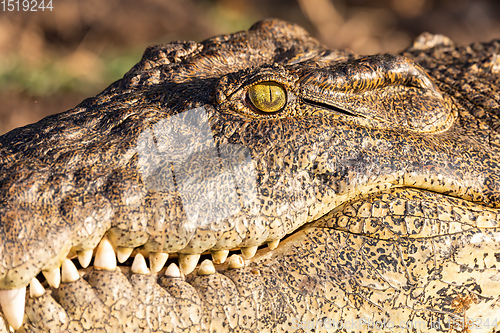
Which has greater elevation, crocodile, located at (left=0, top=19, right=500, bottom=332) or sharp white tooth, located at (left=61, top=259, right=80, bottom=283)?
crocodile, located at (left=0, top=19, right=500, bottom=332)

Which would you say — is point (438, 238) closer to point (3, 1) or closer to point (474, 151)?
point (474, 151)

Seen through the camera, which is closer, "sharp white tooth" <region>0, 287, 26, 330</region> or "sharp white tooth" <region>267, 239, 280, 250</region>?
"sharp white tooth" <region>0, 287, 26, 330</region>

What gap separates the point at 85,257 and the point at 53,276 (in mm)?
134

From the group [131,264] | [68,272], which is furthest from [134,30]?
[68,272]

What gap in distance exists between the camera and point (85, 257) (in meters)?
2.00

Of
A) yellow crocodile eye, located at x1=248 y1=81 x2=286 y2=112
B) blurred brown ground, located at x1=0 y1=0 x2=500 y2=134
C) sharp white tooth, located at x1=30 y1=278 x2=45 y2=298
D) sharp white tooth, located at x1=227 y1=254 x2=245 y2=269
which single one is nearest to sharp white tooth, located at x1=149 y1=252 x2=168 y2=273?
sharp white tooth, located at x1=227 y1=254 x2=245 y2=269

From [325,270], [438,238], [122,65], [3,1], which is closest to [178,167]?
[325,270]

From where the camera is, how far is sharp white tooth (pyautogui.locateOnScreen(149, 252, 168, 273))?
2090 mm

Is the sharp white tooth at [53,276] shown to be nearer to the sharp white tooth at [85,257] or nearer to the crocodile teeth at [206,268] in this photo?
the sharp white tooth at [85,257]

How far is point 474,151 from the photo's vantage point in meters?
2.52

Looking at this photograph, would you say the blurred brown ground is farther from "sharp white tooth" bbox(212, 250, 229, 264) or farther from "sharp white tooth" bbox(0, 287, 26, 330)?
"sharp white tooth" bbox(212, 250, 229, 264)

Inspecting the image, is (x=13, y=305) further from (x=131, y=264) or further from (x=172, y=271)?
(x=172, y=271)

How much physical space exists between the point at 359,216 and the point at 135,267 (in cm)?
100

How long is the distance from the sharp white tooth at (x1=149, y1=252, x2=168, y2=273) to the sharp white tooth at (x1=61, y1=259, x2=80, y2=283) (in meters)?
0.30
